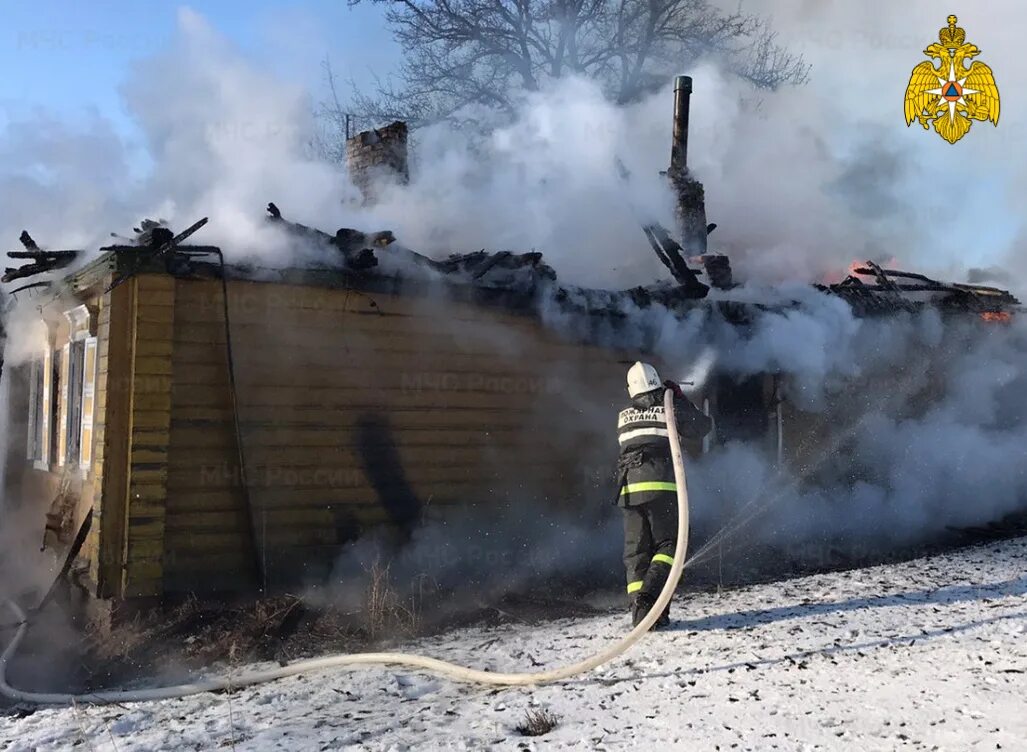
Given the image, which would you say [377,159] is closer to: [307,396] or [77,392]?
[307,396]

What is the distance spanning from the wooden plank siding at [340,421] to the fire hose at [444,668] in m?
1.85

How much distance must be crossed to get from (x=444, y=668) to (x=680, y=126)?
12.1 meters

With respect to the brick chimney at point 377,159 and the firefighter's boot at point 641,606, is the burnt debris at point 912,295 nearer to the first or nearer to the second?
the brick chimney at point 377,159

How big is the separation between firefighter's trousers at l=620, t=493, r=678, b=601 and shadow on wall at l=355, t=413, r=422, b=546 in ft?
9.67

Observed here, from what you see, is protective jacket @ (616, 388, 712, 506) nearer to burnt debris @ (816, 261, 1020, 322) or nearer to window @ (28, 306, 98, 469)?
window @ (28, 306, 98, 469)

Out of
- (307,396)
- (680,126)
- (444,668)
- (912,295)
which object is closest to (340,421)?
(307,396)

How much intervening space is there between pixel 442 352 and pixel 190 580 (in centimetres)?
314

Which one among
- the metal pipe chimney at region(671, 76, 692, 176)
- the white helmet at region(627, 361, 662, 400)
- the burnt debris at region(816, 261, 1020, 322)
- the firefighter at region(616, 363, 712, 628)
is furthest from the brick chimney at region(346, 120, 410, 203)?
the firefighter at region(616, 363, 712, 628)

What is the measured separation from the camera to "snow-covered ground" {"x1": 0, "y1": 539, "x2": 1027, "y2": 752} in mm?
3695

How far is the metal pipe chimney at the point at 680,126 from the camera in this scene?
47.6 ft

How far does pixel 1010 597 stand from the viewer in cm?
602

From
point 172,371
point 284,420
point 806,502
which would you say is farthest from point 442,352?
point 806,502

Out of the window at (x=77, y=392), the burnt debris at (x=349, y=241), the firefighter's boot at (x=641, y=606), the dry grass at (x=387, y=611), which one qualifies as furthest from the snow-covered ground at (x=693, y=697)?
the window at (x=77, y=392)

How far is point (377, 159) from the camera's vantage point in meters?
11.0
